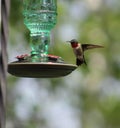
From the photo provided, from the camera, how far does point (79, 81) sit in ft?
45.8

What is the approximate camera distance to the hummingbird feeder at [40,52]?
262 centimetres

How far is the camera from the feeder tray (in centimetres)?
259

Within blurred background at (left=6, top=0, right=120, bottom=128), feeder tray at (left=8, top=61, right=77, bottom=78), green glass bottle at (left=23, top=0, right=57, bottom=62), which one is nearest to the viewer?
feeder tray at (left=8, top=61, right=77, bottom=78)

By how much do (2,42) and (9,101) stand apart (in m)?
11.3

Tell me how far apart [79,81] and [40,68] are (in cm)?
1137

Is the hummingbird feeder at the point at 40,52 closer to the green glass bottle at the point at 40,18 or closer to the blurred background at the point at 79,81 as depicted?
the green glass bottle at the point at 40,18

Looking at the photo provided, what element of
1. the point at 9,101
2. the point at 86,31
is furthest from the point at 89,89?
the point at 9,101

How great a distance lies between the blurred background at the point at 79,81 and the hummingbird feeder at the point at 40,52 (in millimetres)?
8656

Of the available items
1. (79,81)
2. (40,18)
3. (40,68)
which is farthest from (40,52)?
(79,81)

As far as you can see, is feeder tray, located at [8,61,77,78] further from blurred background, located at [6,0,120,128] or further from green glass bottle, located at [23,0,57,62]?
blurred background, located at [6,0,120,128]

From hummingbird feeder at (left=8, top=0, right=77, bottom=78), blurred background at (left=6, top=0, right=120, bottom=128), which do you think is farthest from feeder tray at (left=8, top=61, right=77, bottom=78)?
blurred background at (left=6, top=0, right=120, bottom=128)

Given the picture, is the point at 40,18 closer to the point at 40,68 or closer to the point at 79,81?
the point at 40,68

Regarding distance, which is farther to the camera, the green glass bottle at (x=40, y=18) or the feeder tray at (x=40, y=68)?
the green glass bottle at (x=40, y=18)

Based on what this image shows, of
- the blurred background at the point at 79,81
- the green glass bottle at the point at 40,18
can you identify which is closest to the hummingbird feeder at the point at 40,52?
the green glass bottle at the point at 40,18
